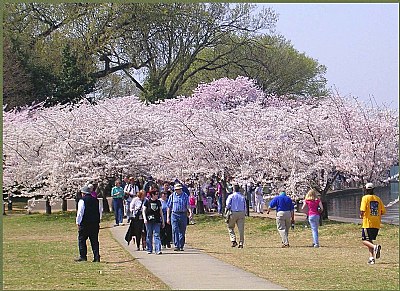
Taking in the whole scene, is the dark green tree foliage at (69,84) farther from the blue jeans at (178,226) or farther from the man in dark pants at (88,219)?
the man in dark pants at (88,219)

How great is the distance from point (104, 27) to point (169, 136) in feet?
59.5

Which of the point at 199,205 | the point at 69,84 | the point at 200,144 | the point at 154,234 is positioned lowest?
the point at 154,234

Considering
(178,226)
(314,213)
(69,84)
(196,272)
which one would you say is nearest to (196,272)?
(196,272)

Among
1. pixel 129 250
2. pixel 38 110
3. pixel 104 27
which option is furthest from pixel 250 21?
pixel 129 250

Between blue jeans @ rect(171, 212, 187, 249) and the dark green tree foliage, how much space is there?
29.8 metres

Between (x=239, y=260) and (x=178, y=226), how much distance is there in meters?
2.87

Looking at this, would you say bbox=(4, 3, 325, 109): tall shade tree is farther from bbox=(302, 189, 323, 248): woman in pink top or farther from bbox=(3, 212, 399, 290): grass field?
bbox=(302, 189, 323, 248): woman in pink top

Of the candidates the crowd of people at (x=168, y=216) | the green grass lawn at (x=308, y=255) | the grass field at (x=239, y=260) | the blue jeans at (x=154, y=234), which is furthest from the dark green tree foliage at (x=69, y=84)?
the blue jeans at (x=154, y=234)

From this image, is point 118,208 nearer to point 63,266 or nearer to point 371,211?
point 63,266

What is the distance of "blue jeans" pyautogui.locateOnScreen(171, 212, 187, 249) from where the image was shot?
20.8 m

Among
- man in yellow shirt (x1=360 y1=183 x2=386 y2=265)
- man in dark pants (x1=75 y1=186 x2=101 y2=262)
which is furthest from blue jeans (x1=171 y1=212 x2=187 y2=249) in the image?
man in yellow shirt (x1=360 y1=183 x2=386 y2=265)

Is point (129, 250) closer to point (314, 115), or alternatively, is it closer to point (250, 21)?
point (314, 115)

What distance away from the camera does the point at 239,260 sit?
18453 millimetres

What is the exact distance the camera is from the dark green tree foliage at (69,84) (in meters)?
50.1
